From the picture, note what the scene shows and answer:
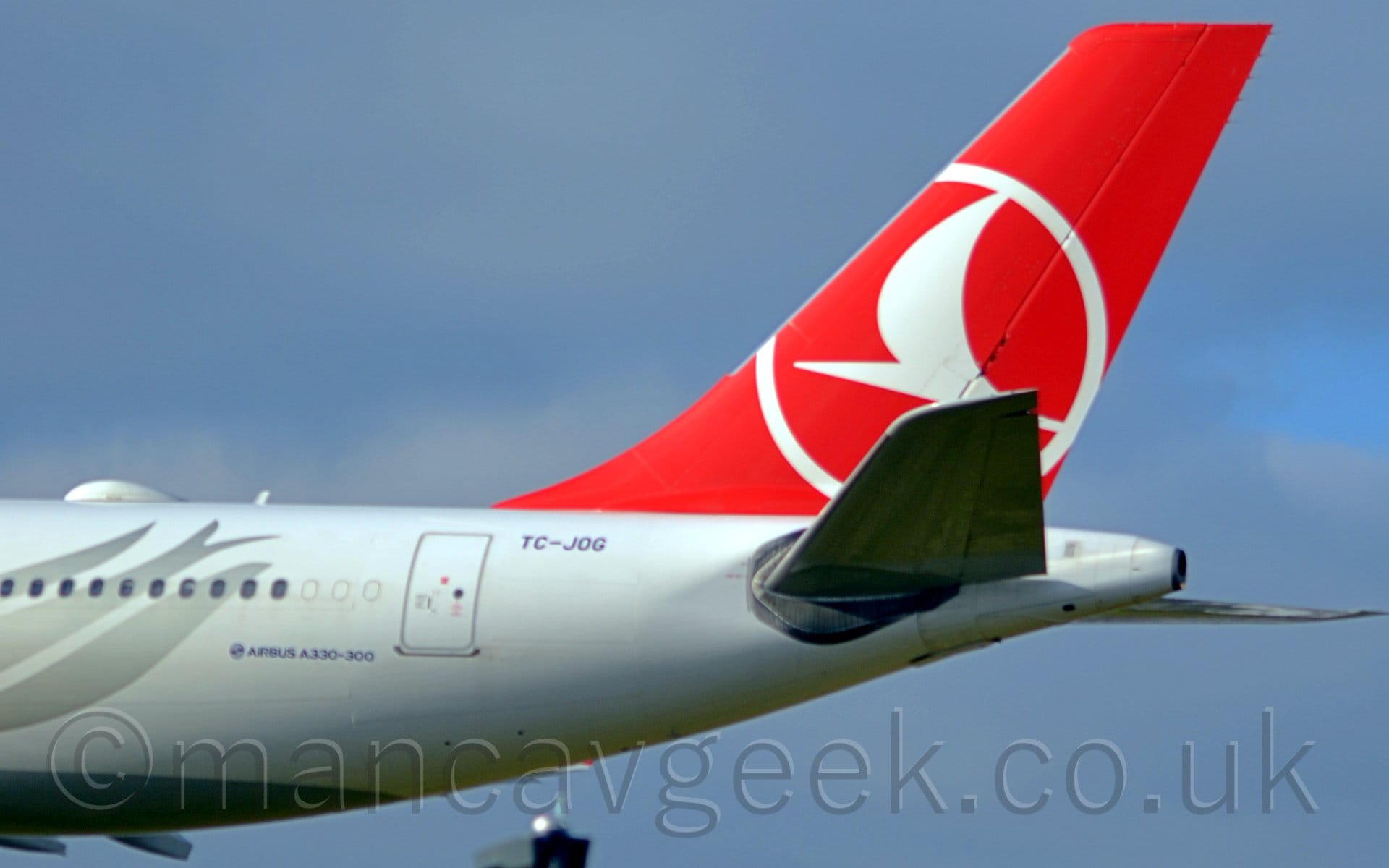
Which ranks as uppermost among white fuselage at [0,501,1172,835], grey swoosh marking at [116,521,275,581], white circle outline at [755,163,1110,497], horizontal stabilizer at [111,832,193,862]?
white circle outline at [755,163,1110,497]

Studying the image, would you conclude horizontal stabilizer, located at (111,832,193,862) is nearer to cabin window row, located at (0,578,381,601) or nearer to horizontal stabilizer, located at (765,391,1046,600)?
cabin window row, located at (0,578,381,601)

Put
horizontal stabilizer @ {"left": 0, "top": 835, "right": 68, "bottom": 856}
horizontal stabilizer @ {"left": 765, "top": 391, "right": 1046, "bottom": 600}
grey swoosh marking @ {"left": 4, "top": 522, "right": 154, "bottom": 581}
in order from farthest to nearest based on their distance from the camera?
horizontal stabilizer @ {"left": 0, "top": 835, "right": 68, "bottom": 856} → grey swoosh marking @ {"left": 4, "top": 522, "right": 154, "bottom": 581} → horizontal stabilizer @ {"left": 765, "top": 391, "right": 1046, "bottom": 600}

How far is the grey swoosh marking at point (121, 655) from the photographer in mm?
21875

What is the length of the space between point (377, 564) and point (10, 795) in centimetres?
521

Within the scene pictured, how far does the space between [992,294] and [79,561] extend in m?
10.5

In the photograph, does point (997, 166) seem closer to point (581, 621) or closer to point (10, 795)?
point (581, 621)

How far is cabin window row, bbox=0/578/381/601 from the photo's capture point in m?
21.4

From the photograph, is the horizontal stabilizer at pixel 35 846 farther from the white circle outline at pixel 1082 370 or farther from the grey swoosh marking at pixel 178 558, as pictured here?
the white circle outline at pixel 1082 370

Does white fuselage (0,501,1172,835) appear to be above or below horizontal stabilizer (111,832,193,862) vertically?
above

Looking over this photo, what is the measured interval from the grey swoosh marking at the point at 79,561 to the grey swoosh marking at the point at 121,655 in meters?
0.96

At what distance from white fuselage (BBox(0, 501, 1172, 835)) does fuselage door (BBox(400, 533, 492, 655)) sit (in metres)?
0.02

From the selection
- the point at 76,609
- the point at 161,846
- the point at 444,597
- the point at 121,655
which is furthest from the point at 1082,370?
the point at 161,846

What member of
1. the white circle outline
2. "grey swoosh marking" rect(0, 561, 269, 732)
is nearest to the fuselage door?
"grey swoosh marking" rect(0, 561, 269, 732)

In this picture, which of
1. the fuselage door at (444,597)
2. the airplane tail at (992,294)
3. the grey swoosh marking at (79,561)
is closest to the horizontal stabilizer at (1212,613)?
the airplane tail at (992,294)
